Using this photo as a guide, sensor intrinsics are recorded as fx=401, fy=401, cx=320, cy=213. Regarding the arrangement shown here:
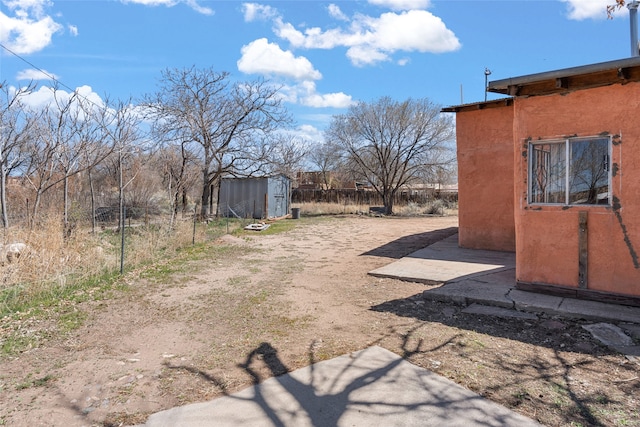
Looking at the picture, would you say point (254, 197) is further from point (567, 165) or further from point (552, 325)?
point (552, 325)

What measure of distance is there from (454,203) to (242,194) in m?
13.5

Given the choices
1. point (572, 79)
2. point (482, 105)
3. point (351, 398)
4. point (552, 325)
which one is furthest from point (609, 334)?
point (482, 105)

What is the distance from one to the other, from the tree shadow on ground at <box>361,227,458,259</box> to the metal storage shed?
1067cm

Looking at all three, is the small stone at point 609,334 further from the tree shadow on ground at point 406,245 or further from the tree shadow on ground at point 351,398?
the tree shadow on ground at point 406,245

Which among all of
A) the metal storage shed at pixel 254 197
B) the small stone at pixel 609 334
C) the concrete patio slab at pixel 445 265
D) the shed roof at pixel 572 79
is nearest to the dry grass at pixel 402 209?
the metal storage shed at pixel 254 197

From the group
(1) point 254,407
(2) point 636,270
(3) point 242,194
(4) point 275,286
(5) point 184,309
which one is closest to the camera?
(1) point 254,407

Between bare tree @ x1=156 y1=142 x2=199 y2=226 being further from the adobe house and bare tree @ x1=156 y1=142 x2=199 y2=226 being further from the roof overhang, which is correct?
the adobe house

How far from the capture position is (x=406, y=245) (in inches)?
430

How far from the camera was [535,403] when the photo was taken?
114 inches

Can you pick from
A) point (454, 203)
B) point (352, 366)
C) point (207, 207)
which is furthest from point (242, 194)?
point (352, 366)

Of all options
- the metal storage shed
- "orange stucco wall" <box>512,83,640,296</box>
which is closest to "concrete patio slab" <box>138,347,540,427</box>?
"orange stucco wall" <box>512,83,640,296</box>

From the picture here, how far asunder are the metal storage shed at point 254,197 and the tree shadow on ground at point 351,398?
18.0 metres

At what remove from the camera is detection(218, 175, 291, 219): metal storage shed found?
22.2m

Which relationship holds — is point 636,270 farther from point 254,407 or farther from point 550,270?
point 254,407
